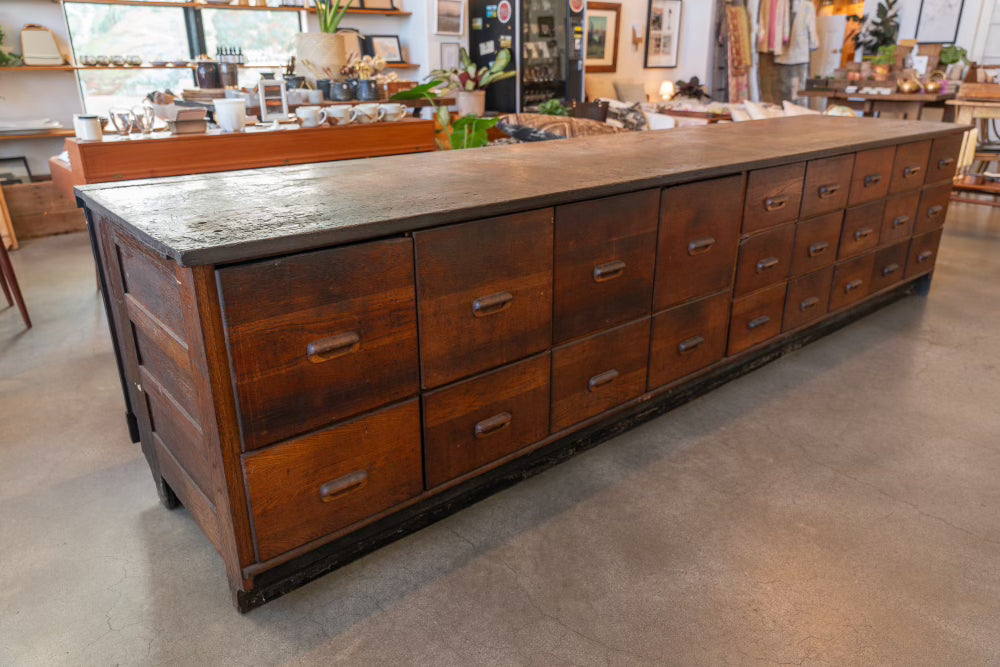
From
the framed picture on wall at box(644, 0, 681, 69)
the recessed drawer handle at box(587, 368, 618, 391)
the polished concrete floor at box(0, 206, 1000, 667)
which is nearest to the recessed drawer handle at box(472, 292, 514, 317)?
the recessed drawer handle at box(587, 368, 618, 391)

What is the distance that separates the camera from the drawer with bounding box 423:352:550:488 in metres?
1.73

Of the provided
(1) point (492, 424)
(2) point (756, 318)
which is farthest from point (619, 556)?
(2) point (756, 318)

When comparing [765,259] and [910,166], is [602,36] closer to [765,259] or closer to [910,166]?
[910,166]

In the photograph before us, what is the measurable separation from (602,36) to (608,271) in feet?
25.6

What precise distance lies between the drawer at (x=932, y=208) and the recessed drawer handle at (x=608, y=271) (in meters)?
2.17

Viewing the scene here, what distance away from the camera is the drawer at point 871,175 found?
284 cm

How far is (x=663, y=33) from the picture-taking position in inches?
377

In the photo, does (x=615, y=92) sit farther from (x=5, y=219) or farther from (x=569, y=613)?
(x=569, y=613)

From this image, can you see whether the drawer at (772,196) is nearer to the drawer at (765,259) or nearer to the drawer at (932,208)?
the drawer at (765,259)

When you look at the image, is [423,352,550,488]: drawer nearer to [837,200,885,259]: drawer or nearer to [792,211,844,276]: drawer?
[792,211,844,276]: drawer

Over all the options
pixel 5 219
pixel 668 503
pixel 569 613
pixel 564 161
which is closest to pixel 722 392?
pixel 668 503

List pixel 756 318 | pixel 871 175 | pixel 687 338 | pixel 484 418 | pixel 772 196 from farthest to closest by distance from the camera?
1. pixel 871 175
2. pixel 756 318
3. pixel 772 196
4. pixel 687 338
5. pixel 484 418

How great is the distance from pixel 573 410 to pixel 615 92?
787 centimetres

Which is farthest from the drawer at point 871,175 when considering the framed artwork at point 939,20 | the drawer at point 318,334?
the framed artwork at point 939,20
